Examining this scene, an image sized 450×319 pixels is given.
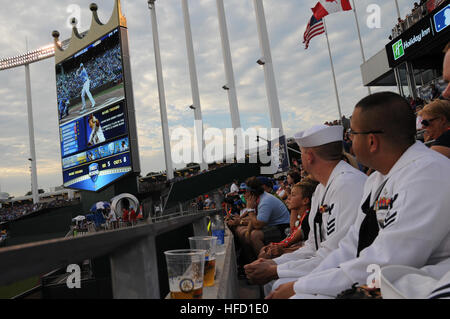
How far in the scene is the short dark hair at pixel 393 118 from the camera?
1.54 metres

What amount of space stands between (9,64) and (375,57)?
36.1 metres

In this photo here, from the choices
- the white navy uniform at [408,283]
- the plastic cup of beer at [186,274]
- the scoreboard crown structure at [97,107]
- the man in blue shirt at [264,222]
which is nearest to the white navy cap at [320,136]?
the white navy uniform at [408,283]

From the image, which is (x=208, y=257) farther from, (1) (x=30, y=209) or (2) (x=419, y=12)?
(1) (x=30, y=209)

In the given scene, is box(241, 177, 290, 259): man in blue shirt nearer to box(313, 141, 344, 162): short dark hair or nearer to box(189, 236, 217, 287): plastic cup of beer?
box(313, 141, 344, 162): short dark hair

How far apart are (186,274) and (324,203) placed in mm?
1429

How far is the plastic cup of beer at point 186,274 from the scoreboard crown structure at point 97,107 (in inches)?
511

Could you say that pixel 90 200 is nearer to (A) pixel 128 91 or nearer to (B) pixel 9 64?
(A) pixel 128 91

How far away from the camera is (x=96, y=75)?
15234 millimetres

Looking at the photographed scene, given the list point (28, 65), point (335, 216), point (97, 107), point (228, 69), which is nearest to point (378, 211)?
point (335, 216)

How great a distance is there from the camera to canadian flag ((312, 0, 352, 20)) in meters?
13.2

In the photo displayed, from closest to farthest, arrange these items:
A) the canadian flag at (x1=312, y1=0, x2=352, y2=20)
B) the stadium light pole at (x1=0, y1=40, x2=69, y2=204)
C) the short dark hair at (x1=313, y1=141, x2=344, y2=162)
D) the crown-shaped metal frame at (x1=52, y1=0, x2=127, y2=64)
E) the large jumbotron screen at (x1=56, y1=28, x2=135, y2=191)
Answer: the short dark hair at (x1=313, y1=141, x2=344, y2=162) < the canadian flag at (x1=312, y1=0, x2=352, y2=20) < the large jumbotron screen at (x1=56, y1=28, x2=135, y2=191) < the crown-shaped metal frame at (x1=52, y1=0, x2=127, y2=64) < the stadium light pole at (x1=0, y1=40, x2=69, y2=204)

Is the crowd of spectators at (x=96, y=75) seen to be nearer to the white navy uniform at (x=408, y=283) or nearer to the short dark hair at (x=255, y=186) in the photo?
the short dark hair at (x=255, y=186)

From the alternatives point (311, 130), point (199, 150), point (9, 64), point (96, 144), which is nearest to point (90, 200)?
point (96, 144)

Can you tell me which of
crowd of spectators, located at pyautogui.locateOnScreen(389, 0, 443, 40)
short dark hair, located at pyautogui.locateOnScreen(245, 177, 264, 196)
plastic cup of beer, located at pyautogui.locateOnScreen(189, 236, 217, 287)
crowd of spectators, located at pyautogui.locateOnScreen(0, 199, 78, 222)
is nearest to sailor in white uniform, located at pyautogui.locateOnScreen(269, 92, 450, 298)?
plastic cup of beer, located at pyautogui.locateOnScreen(189, 236, 217, 287)
